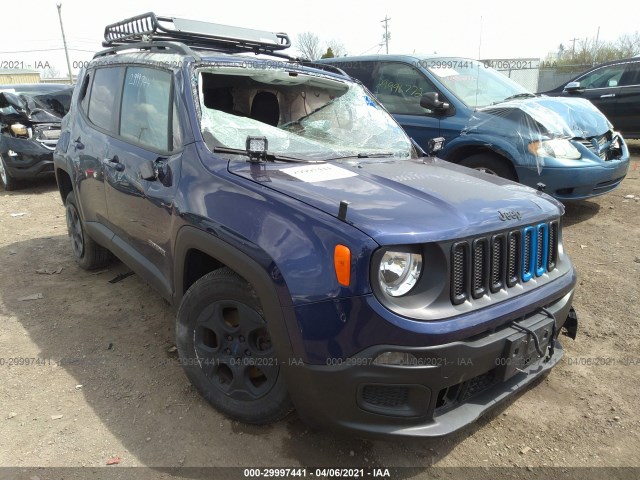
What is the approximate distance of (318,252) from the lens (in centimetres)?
196

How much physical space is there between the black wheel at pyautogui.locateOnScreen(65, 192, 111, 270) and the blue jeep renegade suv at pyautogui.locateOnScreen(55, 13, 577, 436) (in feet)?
3.57

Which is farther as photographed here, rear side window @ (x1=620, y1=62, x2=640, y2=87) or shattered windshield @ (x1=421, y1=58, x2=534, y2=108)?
rear side window @ (x1=620, y1=62, x2=640, y2=87)

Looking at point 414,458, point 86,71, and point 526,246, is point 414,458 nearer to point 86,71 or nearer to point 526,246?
point 526,246

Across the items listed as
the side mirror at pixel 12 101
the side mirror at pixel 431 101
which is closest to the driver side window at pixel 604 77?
the side mirror at pixel 431 101

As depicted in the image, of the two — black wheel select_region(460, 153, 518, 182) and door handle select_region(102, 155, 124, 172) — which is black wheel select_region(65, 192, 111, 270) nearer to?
door handle select_region(102, 155, 124, 172)

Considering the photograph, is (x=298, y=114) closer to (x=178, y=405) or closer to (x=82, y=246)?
(x=178, y=405)

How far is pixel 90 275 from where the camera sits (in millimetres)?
4617

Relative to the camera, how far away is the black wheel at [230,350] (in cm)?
230

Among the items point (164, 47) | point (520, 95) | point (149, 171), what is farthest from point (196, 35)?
point (520, 95)

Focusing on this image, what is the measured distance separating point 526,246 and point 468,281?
1.65ft

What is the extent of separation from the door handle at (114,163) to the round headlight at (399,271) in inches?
82.4

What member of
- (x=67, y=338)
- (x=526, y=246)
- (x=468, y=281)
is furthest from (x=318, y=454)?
(x=67, y=338)

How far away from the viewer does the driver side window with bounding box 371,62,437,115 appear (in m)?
5.75

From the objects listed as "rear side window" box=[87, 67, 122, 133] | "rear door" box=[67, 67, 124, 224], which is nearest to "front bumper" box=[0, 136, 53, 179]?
"rear door" box=[67, 67, 124, 224]
